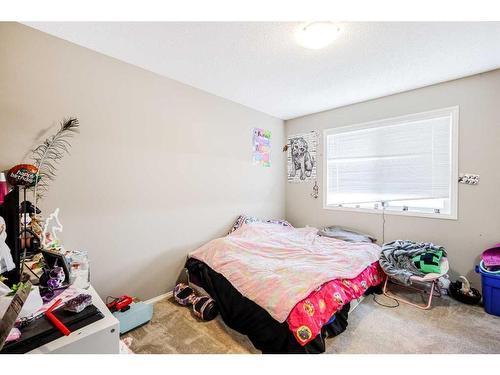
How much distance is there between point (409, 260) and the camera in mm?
→ 2281

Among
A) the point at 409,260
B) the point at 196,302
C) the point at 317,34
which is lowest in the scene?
the point at 196,302

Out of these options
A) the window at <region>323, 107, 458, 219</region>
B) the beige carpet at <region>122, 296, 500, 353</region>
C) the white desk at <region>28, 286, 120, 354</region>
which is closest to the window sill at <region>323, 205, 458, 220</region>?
the window at <region>323, 107, 458, 219</region>

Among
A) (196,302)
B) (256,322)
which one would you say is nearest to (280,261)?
(256,322)

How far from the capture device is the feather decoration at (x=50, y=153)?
1688mm

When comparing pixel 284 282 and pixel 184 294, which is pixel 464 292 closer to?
pixel 284 282

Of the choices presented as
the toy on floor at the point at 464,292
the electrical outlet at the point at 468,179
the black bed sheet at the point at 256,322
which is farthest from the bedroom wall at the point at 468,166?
the black bed sheet at the point at 256,322

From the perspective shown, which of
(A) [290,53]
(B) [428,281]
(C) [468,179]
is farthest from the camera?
(C) [468,179]

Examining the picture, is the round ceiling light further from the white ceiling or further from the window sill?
the window sill

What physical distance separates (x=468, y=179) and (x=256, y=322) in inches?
102

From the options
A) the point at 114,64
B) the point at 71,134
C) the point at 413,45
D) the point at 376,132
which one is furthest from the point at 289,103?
the point at 71,134

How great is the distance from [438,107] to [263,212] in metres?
2.52

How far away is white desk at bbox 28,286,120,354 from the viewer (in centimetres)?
84

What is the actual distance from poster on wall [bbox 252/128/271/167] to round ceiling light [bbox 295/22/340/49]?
169 centimetres
